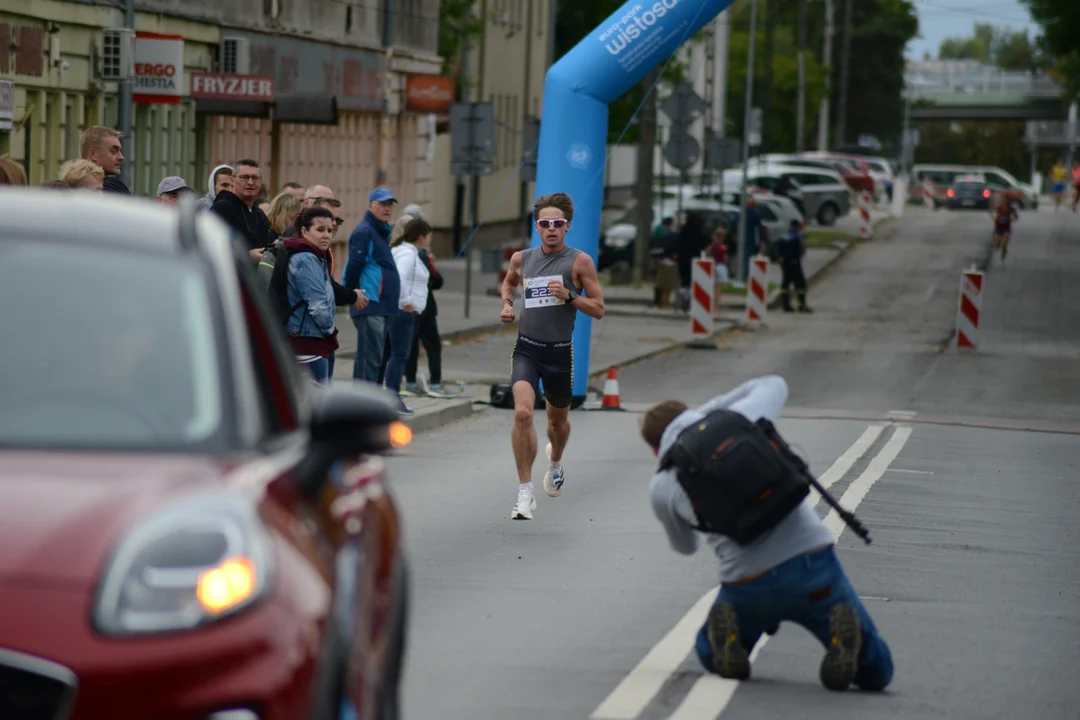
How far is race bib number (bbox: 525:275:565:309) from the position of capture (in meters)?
12.0

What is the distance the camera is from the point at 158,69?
23.2 metres

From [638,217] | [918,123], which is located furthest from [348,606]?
[918,123]

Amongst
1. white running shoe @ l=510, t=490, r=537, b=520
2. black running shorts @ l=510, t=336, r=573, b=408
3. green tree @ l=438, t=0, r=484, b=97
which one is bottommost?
white running shoe @ l=510, t=490, r=537, b=520

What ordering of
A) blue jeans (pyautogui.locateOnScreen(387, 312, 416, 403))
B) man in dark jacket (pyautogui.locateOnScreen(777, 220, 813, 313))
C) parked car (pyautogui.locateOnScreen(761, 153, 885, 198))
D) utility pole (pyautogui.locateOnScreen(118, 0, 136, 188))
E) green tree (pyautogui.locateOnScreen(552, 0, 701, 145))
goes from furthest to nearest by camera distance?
parked car (pyautogui.locateOnScreen(761, 153, 885, 198)) < green tree (pyautogui.locateOnScreen(552, 0, 701, 145)) < man in dark jacket (pyautogui.locateOnScreen(777, 220, 813, 313)) < utility pole (pyautogui.locateOnScreen(118, 0, 136, 188)) < blue jeans (pyautogui.locateOnScreen(387, 312, 416, 403))

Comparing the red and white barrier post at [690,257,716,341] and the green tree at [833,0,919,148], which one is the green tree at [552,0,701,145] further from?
the green tree at [833,0,919,148]

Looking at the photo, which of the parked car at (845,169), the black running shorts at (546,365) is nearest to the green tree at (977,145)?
the parked car at (845,169)

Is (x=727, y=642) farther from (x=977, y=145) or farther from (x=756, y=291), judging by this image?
(x=977, y=145)

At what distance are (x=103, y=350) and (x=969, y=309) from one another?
27.0 meters

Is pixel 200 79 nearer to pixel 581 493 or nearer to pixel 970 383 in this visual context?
pixel 970 383

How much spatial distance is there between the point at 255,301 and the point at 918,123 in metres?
158

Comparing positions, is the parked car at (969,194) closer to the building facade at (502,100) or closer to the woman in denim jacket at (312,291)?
the building facade at (502,100)

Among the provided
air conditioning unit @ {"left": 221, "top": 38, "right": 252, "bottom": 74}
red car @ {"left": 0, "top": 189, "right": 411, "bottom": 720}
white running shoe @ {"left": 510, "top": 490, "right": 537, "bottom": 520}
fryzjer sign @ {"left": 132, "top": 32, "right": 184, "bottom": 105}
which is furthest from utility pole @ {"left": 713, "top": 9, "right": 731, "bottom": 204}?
red car @ {"left": 0, "top": 189, "right": 411, "bottom": 720}

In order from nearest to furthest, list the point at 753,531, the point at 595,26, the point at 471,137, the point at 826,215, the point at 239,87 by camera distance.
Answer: the point at 753,531 < the point at 239,87 < the point at 471,137 < the point at 595,26 < the point at 826,215

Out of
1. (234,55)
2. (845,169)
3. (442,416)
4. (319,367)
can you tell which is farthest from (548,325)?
(845,169)
